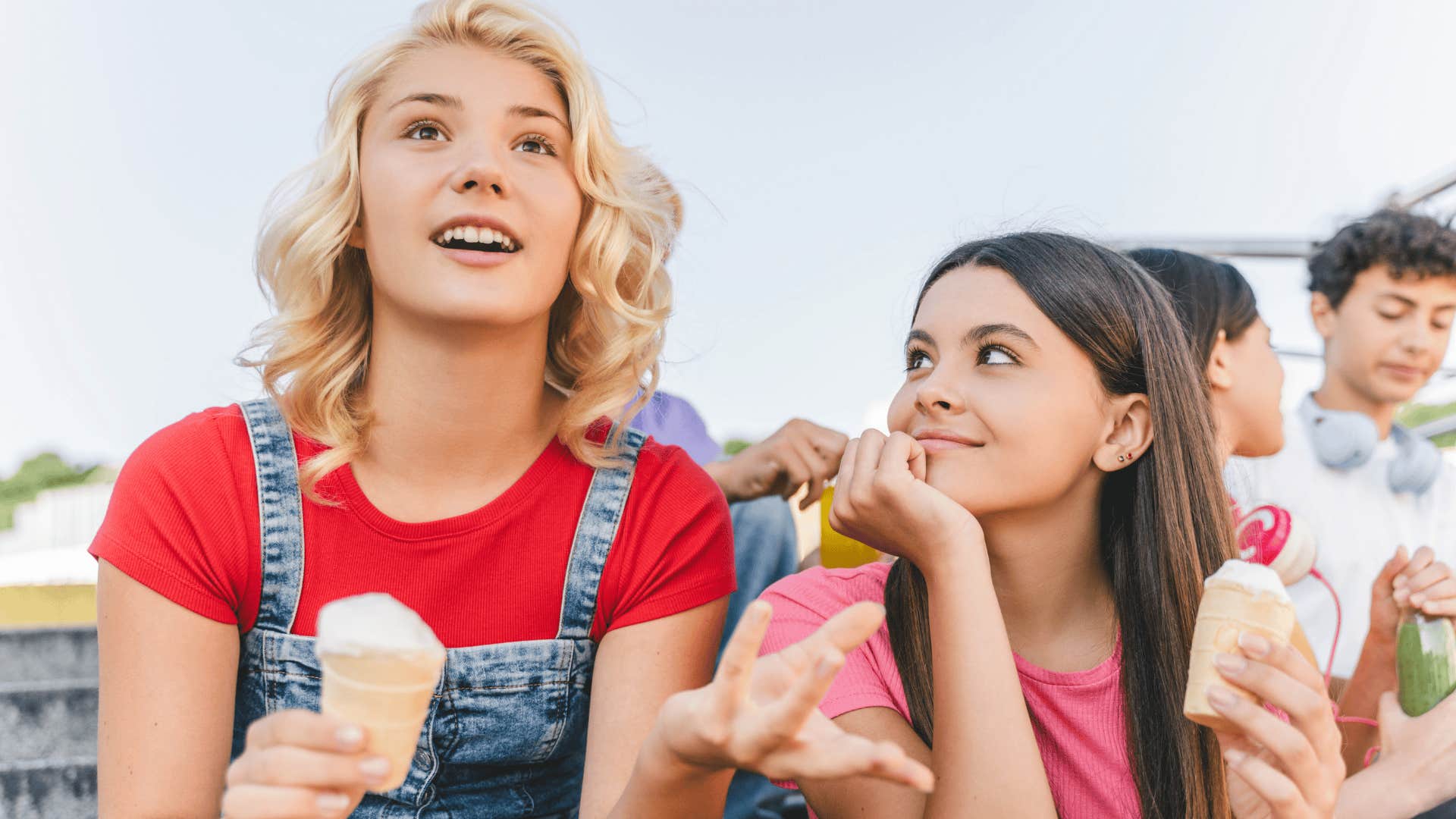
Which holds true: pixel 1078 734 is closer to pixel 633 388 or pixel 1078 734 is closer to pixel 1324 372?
pixel 633 388

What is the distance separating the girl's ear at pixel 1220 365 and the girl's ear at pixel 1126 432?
3.80 feet

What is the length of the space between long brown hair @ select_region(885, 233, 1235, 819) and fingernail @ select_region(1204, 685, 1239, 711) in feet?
2.02

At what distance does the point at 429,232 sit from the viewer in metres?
2.12

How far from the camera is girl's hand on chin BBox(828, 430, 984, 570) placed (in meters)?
1.93

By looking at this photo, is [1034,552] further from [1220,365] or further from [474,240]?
[1220,365]

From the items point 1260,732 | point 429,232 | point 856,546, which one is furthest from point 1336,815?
point 429,232

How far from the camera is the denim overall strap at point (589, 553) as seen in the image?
2225 mm

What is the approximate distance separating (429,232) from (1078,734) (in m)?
1.63

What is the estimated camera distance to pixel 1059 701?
2.19 meters

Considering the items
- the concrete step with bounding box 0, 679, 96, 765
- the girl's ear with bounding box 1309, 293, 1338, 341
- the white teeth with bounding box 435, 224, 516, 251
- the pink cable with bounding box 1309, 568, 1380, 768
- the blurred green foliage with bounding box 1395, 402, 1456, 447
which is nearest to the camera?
the white teeth with bounding box 435, 224, 516, 251

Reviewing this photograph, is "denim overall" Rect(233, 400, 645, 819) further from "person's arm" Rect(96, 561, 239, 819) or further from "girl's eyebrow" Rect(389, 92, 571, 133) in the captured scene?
"girl's eyebrow" Rect(389, 92, 571, 133)

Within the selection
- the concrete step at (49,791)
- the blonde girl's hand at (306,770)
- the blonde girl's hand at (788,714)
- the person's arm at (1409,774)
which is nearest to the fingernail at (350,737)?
the blonde girl's hand at (306,770)

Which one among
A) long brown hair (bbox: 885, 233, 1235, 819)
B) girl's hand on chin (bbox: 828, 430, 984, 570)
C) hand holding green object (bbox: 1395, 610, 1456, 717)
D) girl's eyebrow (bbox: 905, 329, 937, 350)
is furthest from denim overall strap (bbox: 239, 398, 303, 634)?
hand holding green object (bbox: 1395, 610, 1456, 717)

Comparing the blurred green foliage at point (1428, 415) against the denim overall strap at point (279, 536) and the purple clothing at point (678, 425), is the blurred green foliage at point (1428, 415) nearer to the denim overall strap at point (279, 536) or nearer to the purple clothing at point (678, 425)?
the purple clothing at point (678, 425)
